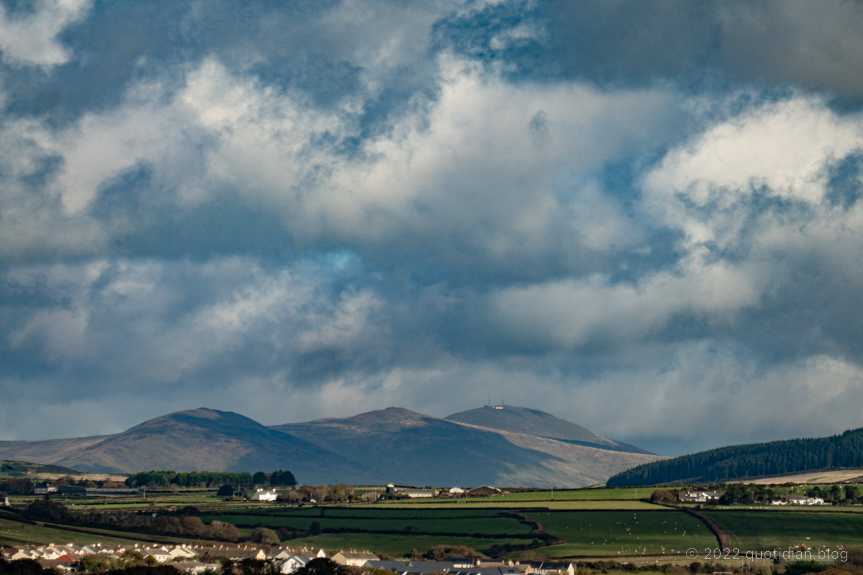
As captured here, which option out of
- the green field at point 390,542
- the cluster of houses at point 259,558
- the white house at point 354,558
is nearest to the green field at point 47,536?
the cluster of houses at point 259,558

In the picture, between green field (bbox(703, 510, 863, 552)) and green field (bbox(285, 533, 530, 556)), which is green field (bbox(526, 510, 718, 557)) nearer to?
green field (bbox(703, 510, 863, 552))

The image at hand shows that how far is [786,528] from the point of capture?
516ft

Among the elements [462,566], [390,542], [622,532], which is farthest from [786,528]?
[390,542]

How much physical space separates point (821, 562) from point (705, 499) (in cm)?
7539

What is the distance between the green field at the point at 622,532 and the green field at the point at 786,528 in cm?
500

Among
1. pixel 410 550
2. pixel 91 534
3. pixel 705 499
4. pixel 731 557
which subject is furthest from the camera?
pixel 705 499

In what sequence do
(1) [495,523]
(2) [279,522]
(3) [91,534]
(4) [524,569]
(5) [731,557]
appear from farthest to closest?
(2) [279,522] < (1) [495,523] < (3) [91,534] < (5) [731,557] < (4) [524,569]

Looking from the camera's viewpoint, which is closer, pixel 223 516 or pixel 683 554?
pixel 683 554

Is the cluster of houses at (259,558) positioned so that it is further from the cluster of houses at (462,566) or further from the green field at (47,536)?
the green field at (47,536)

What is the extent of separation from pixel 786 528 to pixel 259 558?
8832cm

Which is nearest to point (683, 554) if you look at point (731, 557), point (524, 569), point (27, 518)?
point (731, 557)

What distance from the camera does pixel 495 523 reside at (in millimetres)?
174250

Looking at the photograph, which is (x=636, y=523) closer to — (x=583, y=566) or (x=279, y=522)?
(x=583, y=566)

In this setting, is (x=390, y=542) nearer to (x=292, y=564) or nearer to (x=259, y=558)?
(x=259, y=558)
